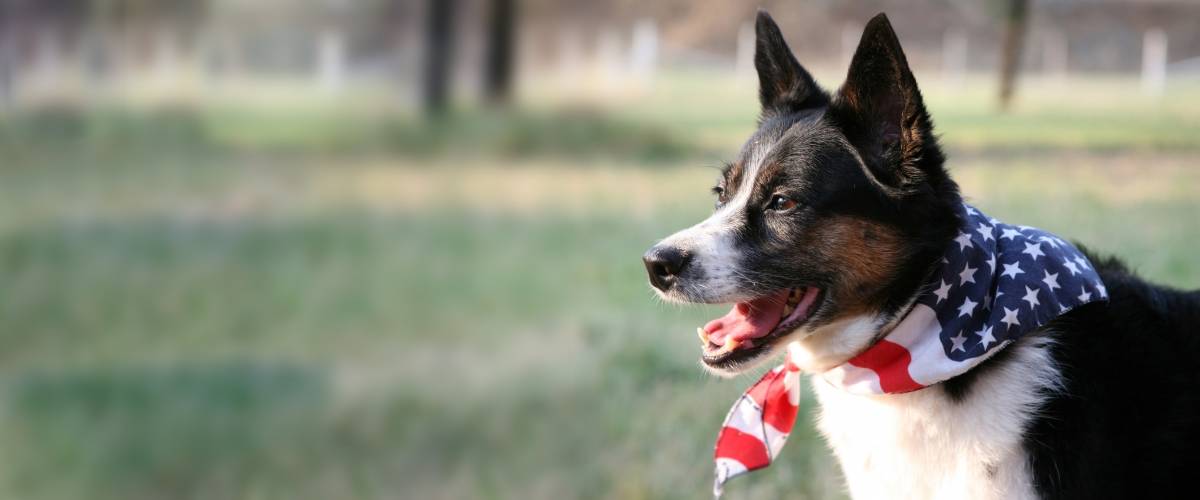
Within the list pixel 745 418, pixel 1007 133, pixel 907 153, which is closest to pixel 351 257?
pixel 1007 133

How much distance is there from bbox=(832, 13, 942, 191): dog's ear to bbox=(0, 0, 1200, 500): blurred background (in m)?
2.03

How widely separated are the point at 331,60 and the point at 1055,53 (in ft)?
11.4

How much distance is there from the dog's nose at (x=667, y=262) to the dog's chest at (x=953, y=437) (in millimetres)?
511

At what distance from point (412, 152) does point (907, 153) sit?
174 inches

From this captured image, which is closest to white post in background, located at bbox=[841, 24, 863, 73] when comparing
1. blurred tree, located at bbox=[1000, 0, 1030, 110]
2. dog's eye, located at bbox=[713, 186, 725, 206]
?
blurred tree, located at bbox=[1000, 0, 1030, 110]

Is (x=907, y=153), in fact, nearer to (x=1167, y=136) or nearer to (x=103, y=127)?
(x=1167, y=136)

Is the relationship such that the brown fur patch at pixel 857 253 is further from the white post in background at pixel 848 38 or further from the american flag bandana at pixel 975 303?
the white post in background at pixel 848 38

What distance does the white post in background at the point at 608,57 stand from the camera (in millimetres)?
6234

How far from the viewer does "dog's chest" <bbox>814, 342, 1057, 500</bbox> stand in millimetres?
2156

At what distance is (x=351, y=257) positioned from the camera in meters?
6.45

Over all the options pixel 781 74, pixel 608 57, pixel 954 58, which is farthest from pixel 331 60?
pixel 781 74

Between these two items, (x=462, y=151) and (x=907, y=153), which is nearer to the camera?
(x=907, y=153)

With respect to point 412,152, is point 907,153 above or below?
above

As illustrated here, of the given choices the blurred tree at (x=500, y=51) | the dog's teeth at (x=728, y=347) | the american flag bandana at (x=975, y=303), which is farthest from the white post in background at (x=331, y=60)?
the american flag bandana at (x=975, y=303)
